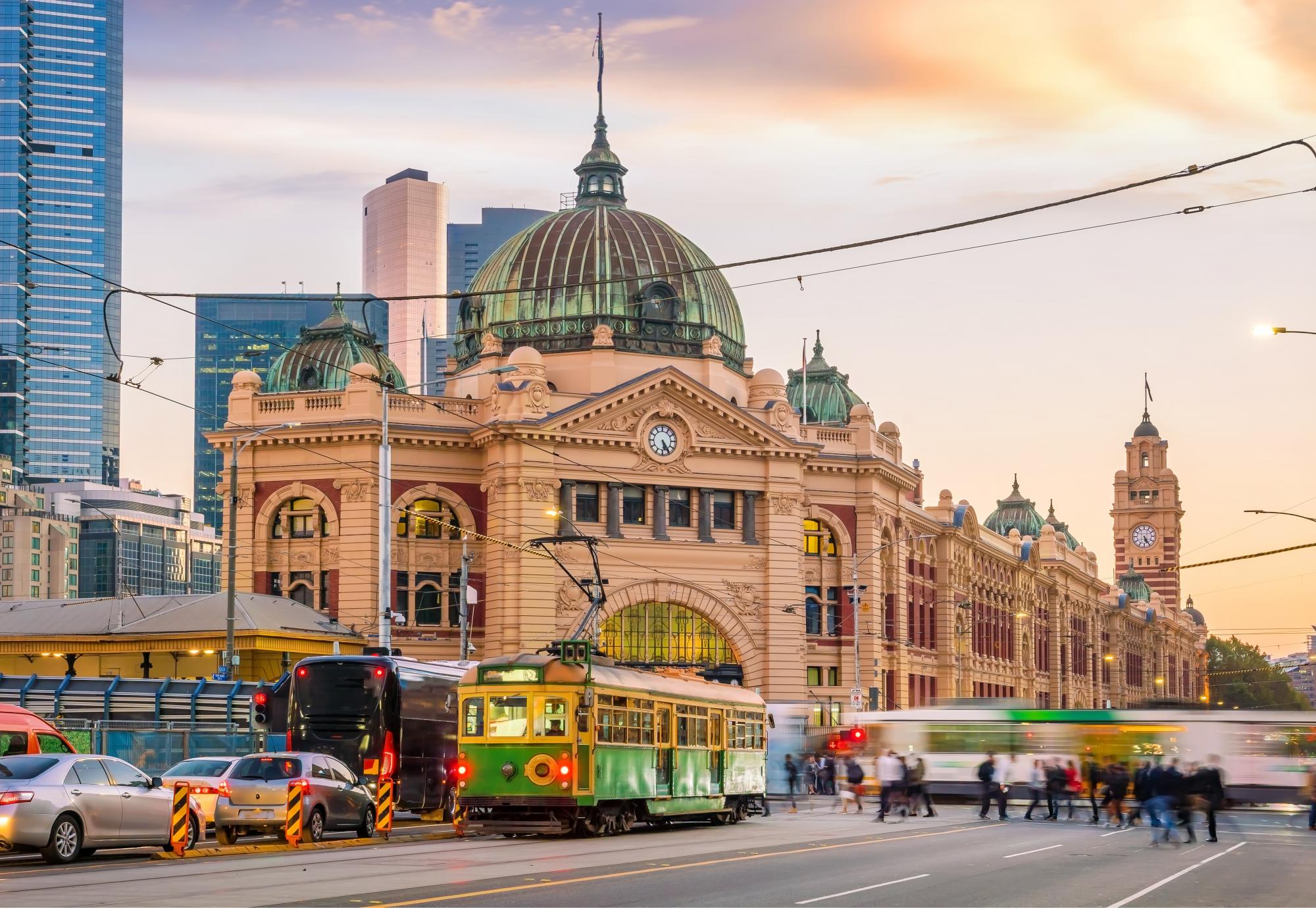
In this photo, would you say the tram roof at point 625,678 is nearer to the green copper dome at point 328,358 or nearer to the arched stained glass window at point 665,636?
the arched stained glass window at point 665,636

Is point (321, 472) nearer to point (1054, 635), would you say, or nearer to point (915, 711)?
point (915, 711)

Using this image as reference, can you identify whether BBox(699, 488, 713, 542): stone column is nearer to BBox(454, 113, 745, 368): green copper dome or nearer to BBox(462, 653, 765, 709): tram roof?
BBox(454, 113, 745, 368): green copper dome

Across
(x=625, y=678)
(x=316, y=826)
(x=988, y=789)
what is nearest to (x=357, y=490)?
(x=988, y=789)

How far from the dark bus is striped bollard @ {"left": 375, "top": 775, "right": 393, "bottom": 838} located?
4.36ft

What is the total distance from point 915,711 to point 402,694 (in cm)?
2279

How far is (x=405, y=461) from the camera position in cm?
7475

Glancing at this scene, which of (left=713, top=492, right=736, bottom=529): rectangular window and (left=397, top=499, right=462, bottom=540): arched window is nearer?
(left=397, top=499, right=462, bottom=540): arched window

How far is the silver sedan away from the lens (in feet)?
78.5

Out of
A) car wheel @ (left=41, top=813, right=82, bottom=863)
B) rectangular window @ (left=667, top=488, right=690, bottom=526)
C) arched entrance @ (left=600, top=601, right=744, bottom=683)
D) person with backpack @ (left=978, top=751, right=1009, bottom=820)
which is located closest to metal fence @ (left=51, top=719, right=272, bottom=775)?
car wheel @ (left=41, top=813, right=82, bottom=863)

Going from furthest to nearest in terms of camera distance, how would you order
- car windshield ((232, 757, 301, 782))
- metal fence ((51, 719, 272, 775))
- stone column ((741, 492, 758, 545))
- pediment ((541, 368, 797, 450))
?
stone column ((741, 492, 758, 545)) → pediment ((541, 368, 797, 450)) → metal fence ((51, 719, 272, 775)) → car windshield ((232, 757, 301, 782))

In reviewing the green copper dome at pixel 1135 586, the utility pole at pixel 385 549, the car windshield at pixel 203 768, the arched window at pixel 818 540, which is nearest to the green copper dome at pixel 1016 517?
the green copper dome at pixel 1135 586

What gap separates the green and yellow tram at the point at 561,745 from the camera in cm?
3231

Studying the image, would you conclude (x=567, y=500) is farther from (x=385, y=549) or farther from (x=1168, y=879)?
(x=1168, y=879)

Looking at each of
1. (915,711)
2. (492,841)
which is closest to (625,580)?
(915,711)
